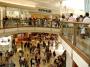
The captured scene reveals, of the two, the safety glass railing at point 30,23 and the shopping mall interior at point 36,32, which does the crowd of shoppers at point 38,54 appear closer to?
the shopping mall interior at point 36,32

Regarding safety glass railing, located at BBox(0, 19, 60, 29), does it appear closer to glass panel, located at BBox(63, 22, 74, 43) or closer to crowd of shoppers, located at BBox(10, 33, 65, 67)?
crowd of shoppers, located at BBox(10, 33, 65, 67)

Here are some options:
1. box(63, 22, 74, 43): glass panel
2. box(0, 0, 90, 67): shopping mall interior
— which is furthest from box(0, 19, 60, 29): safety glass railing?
box(63, 22, 74, 43): glass panel

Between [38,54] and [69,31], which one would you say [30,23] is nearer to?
[38,54]

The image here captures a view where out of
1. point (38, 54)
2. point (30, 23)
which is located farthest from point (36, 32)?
point (38, 54)

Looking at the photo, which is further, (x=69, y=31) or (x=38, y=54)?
(x=38, y=54)

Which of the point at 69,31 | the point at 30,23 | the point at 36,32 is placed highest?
the point at 69,31

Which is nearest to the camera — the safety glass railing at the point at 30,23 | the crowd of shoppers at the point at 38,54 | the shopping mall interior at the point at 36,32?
the shopping mall interior at the point at 36,32

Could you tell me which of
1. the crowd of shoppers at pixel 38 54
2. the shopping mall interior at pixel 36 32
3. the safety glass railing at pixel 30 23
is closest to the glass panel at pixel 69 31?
the shopping mall interior at pixel 36 32

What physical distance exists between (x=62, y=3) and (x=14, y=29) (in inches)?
345

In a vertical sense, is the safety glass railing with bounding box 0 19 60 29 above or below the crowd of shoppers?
above

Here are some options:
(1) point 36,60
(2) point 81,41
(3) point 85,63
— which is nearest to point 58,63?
(1) point 36,60

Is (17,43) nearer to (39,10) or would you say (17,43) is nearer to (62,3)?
(39,10)

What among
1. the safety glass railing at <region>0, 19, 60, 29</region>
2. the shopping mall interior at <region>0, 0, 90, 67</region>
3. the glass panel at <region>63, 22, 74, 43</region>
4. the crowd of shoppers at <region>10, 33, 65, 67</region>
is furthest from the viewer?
the safety glass railing at <region>0, 19, 60, 29</region>

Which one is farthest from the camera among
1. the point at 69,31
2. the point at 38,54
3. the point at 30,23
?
the point at 30,23
